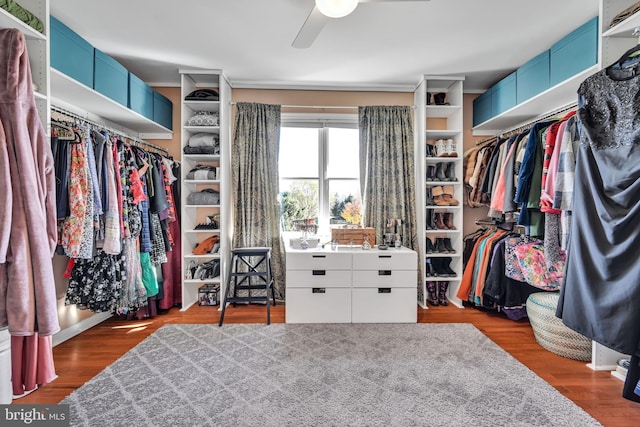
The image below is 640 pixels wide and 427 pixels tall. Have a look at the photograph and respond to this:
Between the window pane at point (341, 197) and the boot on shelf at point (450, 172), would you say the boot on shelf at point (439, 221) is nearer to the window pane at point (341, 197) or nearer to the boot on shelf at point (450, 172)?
the boot on shelf at point (450, 172)

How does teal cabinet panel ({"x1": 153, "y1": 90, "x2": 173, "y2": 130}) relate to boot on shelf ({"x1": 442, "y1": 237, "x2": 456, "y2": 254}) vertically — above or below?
above

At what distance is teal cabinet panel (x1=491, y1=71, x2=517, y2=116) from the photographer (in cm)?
295

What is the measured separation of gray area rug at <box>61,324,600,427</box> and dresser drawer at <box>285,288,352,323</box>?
0.78 feet

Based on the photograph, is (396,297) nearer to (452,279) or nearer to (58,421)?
(452,279)

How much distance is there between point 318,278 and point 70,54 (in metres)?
2.54

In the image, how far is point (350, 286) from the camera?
287cm

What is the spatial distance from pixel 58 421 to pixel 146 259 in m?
1.38

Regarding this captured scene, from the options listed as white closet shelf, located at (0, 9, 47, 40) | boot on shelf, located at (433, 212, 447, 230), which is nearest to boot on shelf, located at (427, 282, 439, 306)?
boot on shelf, located at (433, 212, 447, 230)

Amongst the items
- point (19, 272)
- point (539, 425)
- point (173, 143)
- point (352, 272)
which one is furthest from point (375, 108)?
point (19, 272)

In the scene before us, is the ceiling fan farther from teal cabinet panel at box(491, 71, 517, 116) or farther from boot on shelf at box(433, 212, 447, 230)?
boot on shelf at box(433, 212, 447, 230)

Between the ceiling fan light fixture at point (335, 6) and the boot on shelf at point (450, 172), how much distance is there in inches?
89.8

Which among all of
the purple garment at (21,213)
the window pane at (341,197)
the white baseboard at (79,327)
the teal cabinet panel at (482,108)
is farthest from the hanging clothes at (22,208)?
the teal cabinet panel at (482,108)

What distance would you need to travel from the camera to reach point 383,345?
7.91 feet

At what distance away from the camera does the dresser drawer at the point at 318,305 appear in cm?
284
